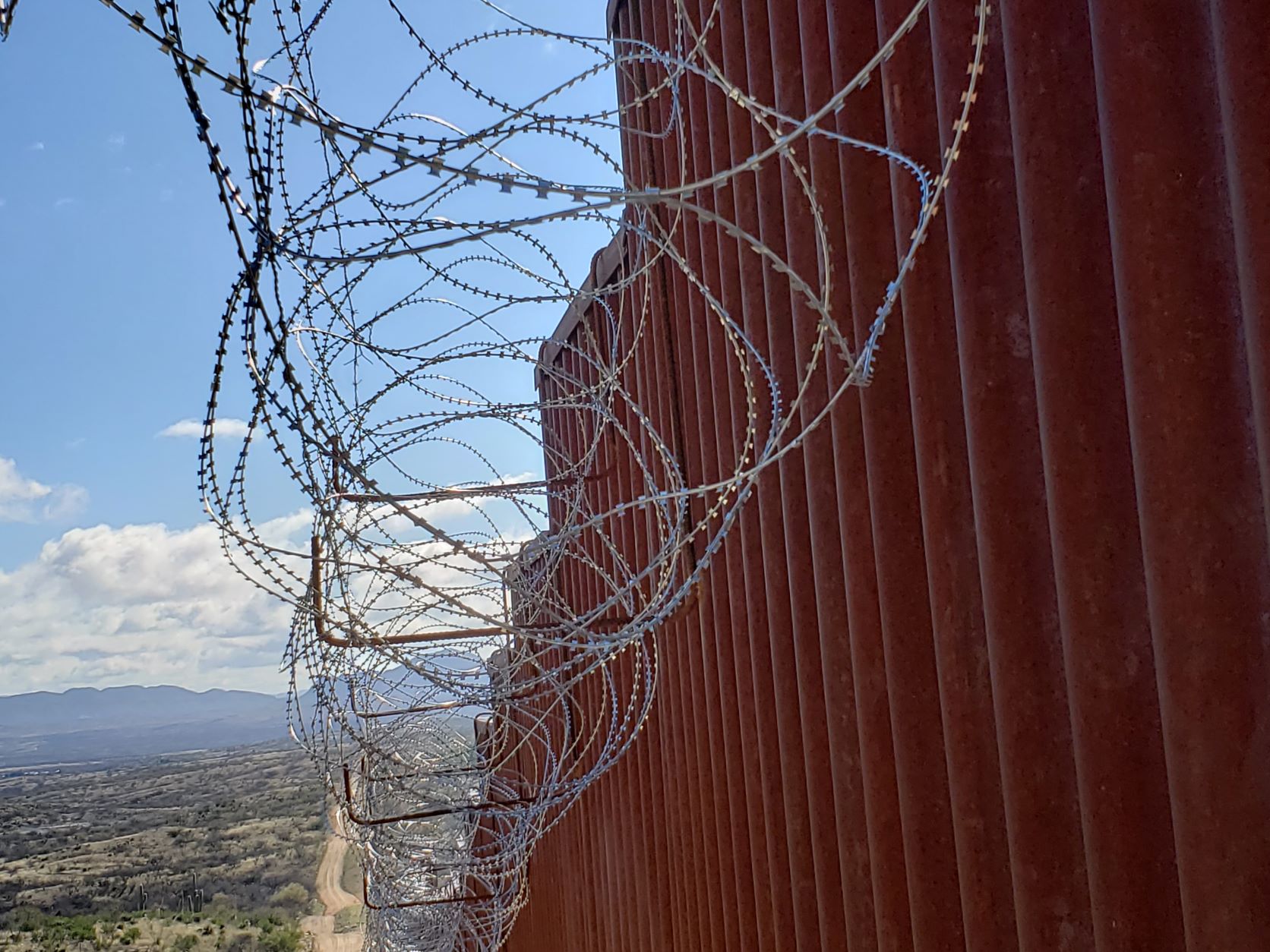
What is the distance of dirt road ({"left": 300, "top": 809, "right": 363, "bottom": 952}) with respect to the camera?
26.7m

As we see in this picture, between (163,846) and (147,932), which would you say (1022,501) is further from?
(163,846)

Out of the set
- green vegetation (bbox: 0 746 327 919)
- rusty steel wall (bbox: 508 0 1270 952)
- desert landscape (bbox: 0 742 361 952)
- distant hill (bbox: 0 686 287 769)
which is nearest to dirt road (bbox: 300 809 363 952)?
desert landscape (bbox: 0 742 361 952)

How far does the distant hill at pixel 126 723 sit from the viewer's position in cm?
7519

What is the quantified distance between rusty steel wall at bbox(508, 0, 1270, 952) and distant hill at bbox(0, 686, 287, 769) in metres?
43.2

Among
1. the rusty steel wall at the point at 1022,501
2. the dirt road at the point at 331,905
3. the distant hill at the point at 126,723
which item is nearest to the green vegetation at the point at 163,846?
the dirt road at the point at 331,905

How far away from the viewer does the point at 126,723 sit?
127m

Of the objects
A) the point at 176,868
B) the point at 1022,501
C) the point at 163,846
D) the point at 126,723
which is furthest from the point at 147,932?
the point at 126,723

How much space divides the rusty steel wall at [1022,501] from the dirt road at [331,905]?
71.8ft

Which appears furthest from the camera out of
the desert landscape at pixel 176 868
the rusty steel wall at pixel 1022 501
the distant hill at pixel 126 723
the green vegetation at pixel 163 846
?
the distant hill at pixel 126 723

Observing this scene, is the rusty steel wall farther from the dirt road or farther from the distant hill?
the distant hill

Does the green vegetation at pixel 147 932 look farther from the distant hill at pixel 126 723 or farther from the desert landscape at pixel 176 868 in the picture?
the distant hill at pixel 126 723

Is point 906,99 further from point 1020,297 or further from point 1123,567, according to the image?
point 1123,567

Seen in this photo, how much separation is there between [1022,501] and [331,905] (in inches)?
1246

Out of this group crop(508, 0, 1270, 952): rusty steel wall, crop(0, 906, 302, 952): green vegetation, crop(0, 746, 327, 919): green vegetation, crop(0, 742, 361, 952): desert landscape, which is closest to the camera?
crop(508, 0, 1270, 952): rusty steel wall
